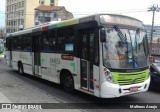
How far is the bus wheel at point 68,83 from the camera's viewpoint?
11086mm

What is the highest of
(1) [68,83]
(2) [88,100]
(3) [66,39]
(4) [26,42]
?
(3) [66,39]

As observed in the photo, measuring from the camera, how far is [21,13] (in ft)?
383

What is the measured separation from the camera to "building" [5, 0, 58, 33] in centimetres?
11406

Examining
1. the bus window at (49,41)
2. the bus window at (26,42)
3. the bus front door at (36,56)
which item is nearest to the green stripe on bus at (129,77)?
the bus window at (49,41)

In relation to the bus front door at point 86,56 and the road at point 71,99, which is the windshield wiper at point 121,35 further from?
the road at point 71,99

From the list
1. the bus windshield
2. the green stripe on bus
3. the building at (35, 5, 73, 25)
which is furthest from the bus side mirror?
the building at (35, 5, 73, 25)

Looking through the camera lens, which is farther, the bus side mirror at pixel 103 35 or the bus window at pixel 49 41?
the bus window at pixel 49 41

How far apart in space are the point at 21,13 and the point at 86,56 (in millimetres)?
110893

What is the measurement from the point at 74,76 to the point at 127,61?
89.4 inches

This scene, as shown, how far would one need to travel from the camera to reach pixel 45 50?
13312mm

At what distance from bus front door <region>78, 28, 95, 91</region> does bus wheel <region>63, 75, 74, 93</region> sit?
1028 mm

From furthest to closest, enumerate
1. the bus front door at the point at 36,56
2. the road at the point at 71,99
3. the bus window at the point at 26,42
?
the bus window at the point at 26,42, the bus front door at the point at 36,56, the road at the point at 71,99

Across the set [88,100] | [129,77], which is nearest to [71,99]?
[88,100]

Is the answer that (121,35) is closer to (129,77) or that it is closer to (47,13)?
(129,77)
